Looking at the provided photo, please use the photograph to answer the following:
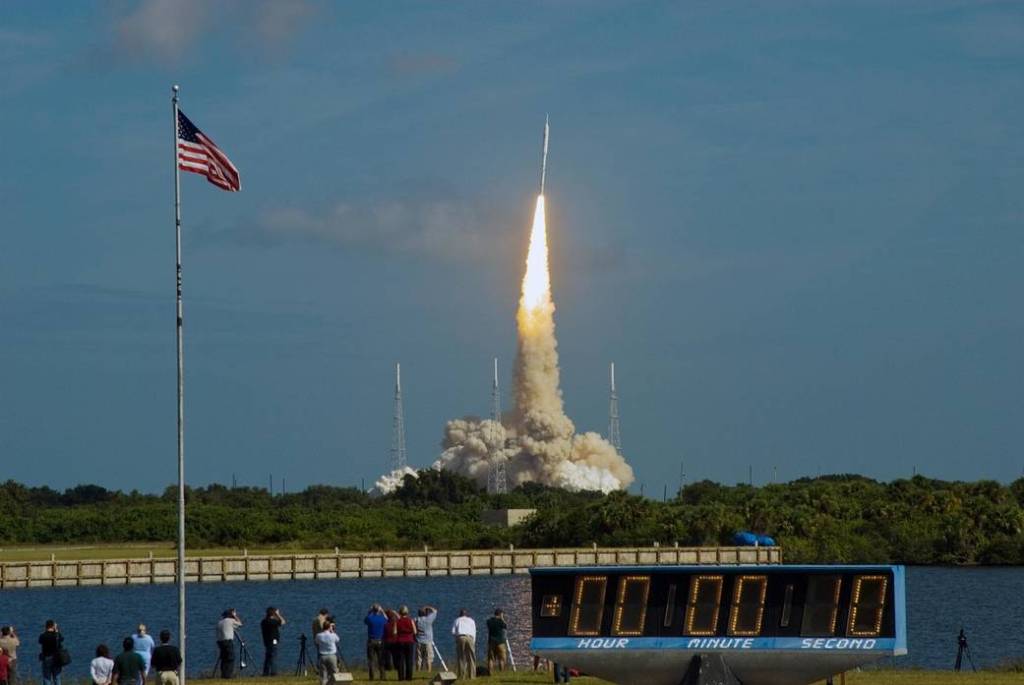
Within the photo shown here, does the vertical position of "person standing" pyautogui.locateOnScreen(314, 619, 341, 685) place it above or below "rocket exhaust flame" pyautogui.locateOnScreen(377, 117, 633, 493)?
below

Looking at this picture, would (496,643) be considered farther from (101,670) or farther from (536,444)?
(536,444)

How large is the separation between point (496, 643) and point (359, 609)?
146 ft

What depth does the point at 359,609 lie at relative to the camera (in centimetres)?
9325

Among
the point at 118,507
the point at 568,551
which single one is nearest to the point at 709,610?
the point at 568,551

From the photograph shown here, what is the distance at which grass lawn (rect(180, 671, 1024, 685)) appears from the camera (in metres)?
44.0

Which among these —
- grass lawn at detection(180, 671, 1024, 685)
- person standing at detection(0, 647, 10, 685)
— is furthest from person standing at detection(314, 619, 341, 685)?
person standing at detection(0, 647, 10, 685)

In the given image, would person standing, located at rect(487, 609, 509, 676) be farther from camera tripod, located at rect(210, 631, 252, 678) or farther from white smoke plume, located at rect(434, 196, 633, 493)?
white smoke plume, located at rect(434, 196, 633, 493)

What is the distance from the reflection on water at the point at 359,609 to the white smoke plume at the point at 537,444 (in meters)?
53.1

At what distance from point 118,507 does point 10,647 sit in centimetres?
10859

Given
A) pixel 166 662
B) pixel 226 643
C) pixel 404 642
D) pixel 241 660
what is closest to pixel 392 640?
pixel 404 642

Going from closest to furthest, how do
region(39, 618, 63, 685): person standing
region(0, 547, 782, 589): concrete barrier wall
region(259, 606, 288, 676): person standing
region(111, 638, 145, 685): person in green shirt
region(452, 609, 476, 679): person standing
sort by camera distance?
region(111, 638, 145, 685): person in green shirt → region(39, 618, 63, 685): person standing → region(452, 609, 476, 679): person standing → region(259, 606, 288, 676): person standing → region(0, 547, 782, 589): concrete barrier wall

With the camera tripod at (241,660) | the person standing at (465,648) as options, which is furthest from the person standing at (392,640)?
the camera tripod at (241,660)

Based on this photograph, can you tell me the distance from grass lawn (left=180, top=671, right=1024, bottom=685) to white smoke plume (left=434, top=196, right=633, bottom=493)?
113258 mm

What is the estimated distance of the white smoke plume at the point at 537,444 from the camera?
170375mm
